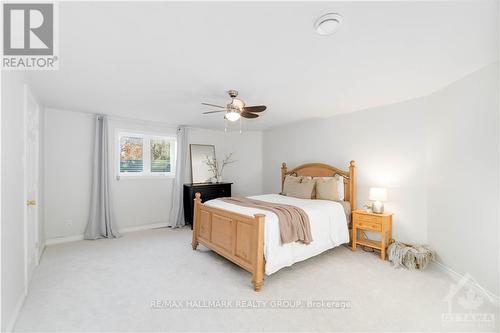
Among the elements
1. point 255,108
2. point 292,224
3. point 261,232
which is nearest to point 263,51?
point 255,108

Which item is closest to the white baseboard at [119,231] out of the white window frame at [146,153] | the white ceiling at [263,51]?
the white window frame at [146,153]

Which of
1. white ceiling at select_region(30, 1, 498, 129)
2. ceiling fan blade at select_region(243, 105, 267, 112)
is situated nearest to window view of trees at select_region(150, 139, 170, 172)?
white ceiling at select_region(30, 1, 498, 129)

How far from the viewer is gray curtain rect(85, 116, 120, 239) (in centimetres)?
418

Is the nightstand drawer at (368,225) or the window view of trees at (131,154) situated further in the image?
the window view of trees at (131,154)

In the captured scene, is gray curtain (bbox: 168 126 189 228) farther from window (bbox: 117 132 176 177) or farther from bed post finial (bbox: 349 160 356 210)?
bed post finial (bbox: 349 160 356 210)

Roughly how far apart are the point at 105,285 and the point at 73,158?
2697mm

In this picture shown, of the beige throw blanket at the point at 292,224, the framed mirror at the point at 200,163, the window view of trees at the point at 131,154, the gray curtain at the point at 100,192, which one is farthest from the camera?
the framed mirror at the point at 200,163

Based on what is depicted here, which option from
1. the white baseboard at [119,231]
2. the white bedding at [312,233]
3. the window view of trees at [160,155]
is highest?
the window view of trees at [160,155]

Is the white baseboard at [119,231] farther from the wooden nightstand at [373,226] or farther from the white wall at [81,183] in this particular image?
the wooden nightstand at [373,226]

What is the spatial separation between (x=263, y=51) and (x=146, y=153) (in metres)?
3.95

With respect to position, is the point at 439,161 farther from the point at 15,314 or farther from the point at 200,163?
the point at 15,314

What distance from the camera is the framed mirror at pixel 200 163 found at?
5.52 metres

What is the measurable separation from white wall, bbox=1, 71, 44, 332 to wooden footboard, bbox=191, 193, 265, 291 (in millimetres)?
2035

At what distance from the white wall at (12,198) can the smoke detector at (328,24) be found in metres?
2.50
